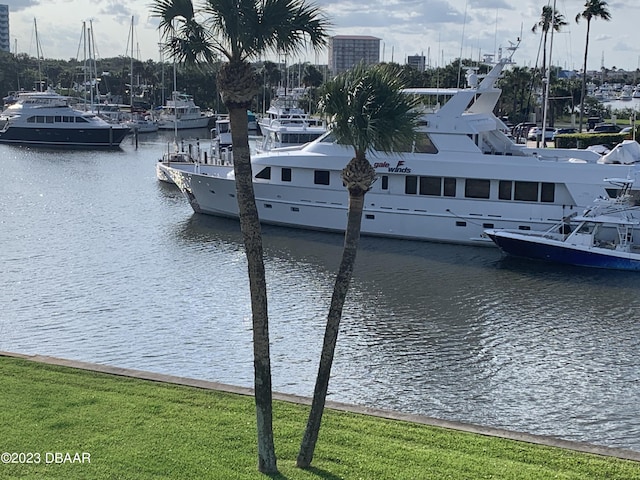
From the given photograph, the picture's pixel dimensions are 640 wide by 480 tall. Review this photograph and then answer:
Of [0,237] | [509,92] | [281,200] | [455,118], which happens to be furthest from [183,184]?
[509,92]

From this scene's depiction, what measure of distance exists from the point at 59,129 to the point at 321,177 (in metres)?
48.4

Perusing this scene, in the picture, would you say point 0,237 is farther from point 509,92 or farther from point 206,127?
point 206,127

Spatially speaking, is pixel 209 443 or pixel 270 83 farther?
pixel 270 83

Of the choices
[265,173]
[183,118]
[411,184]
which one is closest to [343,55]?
[183,118]

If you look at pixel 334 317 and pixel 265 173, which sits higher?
pixel 334 317

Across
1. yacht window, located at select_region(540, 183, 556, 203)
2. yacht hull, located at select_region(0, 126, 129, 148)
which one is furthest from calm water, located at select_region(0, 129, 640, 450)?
yacht hull, located at select_region(0, 126, 129, 148)

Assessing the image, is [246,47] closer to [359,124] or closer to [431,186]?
[359,124]

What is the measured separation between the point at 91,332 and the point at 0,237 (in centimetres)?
1370

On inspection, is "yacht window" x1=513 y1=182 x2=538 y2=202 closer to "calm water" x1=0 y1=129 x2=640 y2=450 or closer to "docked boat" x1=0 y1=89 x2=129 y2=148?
"calm water" x1=0 y1=129 x2=640 y2=450

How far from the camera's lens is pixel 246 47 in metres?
8.84

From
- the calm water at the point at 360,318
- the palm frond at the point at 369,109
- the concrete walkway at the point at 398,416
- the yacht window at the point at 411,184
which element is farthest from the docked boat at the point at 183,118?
the palm frond at the point at 369,109

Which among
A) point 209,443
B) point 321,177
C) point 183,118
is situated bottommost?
point 209,443

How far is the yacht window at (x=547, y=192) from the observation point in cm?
2997

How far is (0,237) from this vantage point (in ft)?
104
